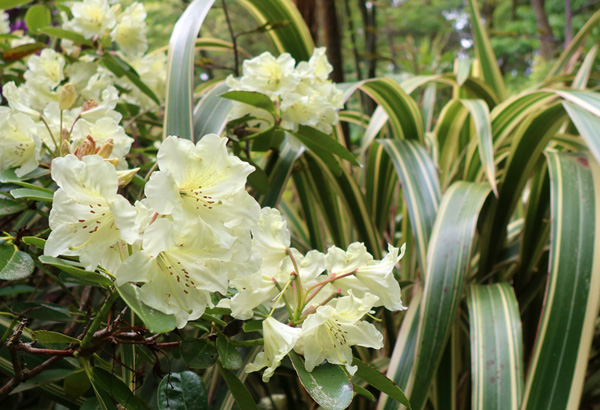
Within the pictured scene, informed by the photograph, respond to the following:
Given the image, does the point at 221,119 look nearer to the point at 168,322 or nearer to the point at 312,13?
the point at 168,322

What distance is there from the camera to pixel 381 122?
1.12 meters

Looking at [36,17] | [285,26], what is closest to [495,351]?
[285,26]

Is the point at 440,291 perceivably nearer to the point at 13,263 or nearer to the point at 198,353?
the point at 198,353

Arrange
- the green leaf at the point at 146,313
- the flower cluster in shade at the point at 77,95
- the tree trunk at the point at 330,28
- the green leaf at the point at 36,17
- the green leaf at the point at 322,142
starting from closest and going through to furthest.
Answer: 1. the green leaf at the point at 146,313
2. the flower cluster in shade at the point at 77,95
3. the green leaf at the point at 322,142
4. the green leaf at the point at 36,17
5. the tree trunk at the point at 330,28

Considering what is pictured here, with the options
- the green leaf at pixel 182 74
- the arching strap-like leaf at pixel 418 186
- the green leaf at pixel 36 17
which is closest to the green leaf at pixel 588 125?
the arching strap-like leaf at pixel 418 186

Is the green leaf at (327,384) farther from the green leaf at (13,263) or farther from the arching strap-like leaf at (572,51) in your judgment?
the arching strap-like leaf at (572,51)

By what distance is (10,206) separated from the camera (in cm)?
53

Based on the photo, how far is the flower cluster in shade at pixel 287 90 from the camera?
2.31 ft

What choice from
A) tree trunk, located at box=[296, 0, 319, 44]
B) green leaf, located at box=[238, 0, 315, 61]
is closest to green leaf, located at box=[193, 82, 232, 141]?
green leaf, located at box=[238, 0, 315, 61]

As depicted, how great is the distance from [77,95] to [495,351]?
0.73 meters

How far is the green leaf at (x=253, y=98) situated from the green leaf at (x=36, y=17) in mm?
522

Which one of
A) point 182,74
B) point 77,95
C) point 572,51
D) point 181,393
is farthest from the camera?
point 572,51

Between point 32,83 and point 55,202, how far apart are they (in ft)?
1.55

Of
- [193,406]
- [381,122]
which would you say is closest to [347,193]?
[381,122]
